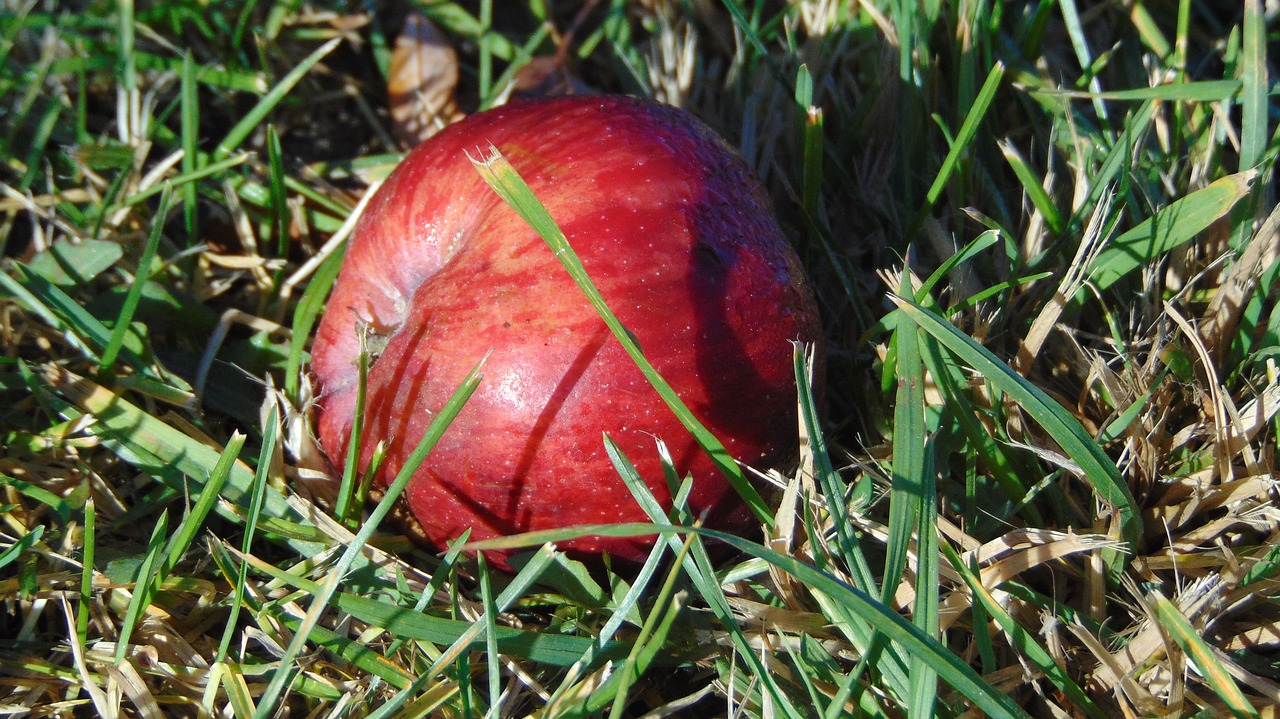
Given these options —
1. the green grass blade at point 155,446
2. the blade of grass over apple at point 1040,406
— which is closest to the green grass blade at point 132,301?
the green grass blade at point 155,446

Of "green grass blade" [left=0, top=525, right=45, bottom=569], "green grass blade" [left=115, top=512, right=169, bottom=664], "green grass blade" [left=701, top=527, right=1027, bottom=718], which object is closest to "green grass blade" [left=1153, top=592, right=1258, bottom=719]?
"green grass blade" [left=701, top=527, right=1027, bottom=718]

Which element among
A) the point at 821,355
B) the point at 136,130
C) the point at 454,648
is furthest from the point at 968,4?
the point at 136,130

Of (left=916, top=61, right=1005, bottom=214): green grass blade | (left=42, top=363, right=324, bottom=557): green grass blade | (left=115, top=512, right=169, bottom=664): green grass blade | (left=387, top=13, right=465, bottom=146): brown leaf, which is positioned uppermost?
(left=387, top=13, right=465, bottom=146): brown leaf

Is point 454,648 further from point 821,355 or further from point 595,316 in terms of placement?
point 821,355

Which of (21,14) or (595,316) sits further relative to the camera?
(21,14)

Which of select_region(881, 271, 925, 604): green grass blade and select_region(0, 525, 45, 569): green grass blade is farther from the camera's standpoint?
select_region(0, 525, 45, 569): green grass blade

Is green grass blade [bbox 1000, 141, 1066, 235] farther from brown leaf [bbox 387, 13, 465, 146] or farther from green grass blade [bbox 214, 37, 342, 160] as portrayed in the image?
green grass blade [bbox 214, 37, 342, 160]

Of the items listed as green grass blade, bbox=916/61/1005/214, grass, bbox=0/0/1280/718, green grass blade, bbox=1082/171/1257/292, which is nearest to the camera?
grass, bbox=0/0/1280/718

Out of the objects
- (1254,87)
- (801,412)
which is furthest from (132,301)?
(1254,87)
